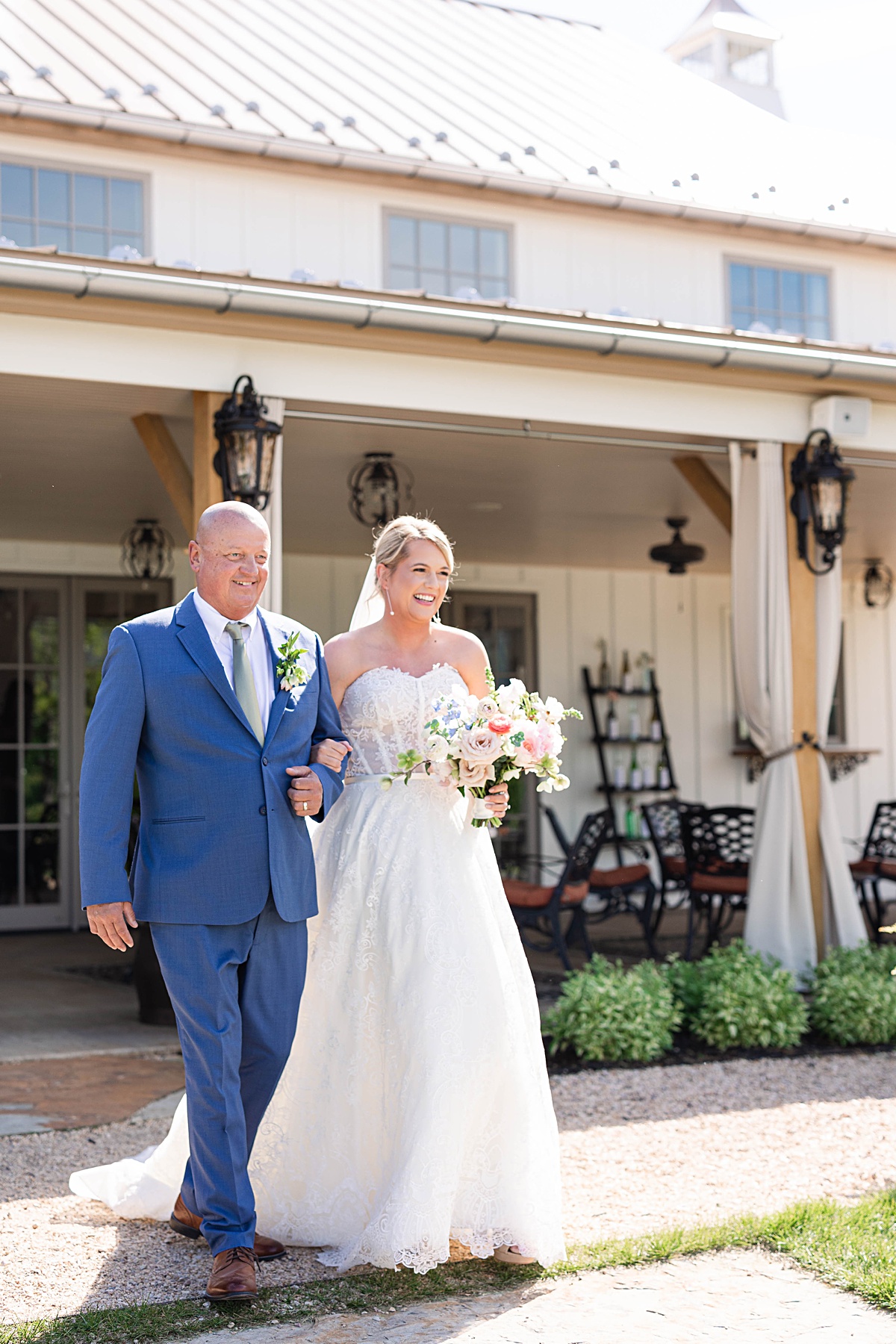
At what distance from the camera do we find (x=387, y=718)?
376 centimetres

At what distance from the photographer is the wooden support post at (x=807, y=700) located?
6754 millimetres

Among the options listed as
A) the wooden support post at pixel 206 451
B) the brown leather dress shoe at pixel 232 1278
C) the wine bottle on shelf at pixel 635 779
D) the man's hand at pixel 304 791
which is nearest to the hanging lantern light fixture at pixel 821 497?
the wooden support post at pixel 206 451

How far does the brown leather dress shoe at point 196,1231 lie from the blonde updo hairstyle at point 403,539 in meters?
1.71

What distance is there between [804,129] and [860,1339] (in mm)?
12703

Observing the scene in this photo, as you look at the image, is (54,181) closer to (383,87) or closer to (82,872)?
(383,87)

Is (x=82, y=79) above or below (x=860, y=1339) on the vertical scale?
above

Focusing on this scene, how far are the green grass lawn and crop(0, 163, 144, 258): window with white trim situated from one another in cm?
675

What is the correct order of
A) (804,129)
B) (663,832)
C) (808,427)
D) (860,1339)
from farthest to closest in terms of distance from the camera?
(804,129) < (663,832) < (808,427) < (860,1339)

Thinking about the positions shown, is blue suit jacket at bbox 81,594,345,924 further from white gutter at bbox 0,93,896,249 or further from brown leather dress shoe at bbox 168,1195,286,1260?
white gutter at bbox 0,93,896,249

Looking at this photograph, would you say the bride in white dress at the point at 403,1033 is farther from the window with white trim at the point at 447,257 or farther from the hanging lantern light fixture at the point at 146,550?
the window with white trim at the point at 447,257

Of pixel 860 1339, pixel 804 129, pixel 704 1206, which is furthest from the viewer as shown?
pixel 804 129

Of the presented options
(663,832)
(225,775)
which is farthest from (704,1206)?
(663,832)

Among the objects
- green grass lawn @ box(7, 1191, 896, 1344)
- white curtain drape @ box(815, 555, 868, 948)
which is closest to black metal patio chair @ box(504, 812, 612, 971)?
white curtain drape @ box(815, 555, 868, 948)

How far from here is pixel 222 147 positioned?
30.0 ft
